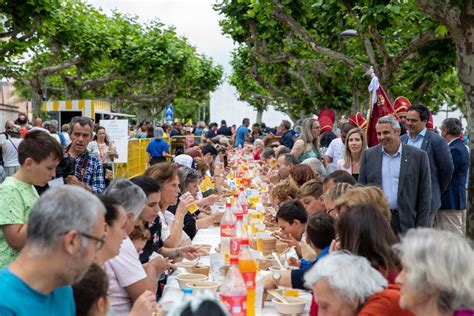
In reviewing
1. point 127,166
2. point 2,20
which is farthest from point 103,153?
point 127,166

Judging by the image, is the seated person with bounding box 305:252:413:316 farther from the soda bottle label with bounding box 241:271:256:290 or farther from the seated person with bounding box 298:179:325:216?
the seated person with bounding box 298:179:325:216

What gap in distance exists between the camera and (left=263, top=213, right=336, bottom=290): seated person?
414 centimetres

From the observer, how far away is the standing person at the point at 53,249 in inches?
86.3

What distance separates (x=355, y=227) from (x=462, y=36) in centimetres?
366

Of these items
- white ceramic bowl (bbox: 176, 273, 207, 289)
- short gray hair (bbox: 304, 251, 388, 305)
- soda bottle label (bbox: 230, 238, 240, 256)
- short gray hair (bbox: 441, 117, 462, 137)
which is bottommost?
white ceramic bowl (bbox: 176, 273, 207, 289)

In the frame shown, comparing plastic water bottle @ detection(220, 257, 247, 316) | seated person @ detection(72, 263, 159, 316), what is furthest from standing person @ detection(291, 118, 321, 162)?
seated person @ detection(72, 263, 159, 316)

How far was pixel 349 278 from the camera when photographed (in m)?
2.71

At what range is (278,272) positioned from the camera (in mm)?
4199

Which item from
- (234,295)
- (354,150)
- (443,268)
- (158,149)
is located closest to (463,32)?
(354,150)

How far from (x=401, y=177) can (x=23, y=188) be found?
11.1 feet

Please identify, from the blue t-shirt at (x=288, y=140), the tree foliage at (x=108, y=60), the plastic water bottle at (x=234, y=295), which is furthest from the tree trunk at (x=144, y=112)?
the plastic water bottle at (x=234, y=295)

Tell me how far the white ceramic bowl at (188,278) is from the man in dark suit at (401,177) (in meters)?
2.36

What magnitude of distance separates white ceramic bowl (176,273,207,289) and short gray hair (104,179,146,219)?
604 mm

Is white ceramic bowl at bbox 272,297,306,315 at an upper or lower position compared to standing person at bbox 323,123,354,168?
lower
